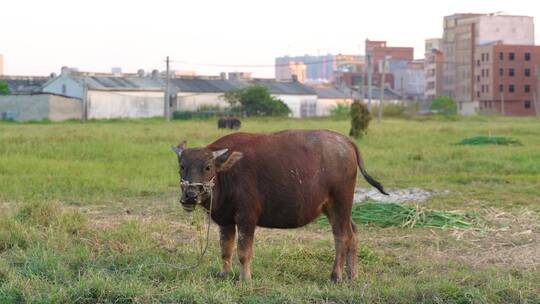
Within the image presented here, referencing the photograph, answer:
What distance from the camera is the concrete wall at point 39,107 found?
62688 millimetres

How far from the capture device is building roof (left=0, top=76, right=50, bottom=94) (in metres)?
77.7

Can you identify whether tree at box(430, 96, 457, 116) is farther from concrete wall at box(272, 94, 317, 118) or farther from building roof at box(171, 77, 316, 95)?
building roof at box(171, 77, 316, 95)

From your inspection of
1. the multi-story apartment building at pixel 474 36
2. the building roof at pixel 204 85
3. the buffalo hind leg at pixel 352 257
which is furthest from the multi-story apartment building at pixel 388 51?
the buffalo hind leg at pixel 352 257

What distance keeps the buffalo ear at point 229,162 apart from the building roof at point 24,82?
71.1m

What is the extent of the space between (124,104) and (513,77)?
43.3 metres

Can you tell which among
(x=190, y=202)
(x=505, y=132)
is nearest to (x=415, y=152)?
(x=505, y=132)

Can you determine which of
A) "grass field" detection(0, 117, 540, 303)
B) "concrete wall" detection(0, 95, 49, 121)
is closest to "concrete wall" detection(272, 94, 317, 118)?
"concrete wall" detection(0, 95, 49, 121)

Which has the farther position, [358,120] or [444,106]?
[444,106]

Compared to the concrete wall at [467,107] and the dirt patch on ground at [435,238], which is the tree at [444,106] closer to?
the concrete wall at [467,107]

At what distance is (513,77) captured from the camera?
91.8m

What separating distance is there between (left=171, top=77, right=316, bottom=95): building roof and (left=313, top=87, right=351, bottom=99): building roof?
157 inches

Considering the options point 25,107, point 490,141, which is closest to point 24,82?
point 25,107

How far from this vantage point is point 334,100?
8900 cm

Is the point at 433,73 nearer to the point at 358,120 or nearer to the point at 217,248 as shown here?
the point at 358,120
